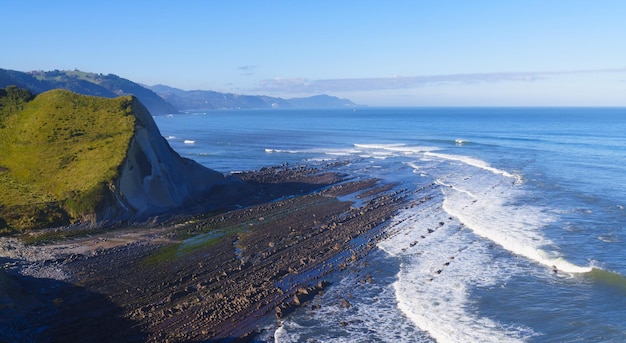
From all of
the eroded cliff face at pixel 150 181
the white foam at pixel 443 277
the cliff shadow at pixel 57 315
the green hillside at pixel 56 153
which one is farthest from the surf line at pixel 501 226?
the green hillside at pixel 56 153

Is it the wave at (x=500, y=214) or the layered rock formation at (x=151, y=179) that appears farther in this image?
the layered rock formation at (x=151, y=179)

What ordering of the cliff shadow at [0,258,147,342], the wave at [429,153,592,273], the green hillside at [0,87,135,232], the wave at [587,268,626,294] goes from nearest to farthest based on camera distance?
the cliff shadow at [0,258,147,342] < the wave at [587,268,626,294] < the wave at [429,153,592,273] < the green hillside at [0,87,135,232]

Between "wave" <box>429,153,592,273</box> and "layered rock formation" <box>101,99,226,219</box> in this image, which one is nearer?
"wave" <box>429,153,592,273</box>

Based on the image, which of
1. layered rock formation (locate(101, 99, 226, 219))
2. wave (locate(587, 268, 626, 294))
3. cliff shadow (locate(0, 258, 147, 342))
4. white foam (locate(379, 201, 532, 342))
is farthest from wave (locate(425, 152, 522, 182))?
cliff shadow (locate(0, 258, 147, 342))

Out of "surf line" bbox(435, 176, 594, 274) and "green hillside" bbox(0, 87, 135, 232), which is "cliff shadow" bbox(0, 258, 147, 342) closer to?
"green hillside" bbox(0, 87, 135, 232)

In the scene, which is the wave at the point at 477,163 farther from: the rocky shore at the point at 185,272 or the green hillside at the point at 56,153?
the green hillside at the point at 56,153

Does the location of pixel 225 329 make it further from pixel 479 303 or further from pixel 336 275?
Answer: pixel 479 303

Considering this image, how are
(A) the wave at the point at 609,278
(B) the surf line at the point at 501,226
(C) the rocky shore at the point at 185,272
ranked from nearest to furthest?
1. (C) the rocky shore at the point at 185,272
2. (A) the wave at the point at 609,278
3. (B) the surf line at the point at 501,226
